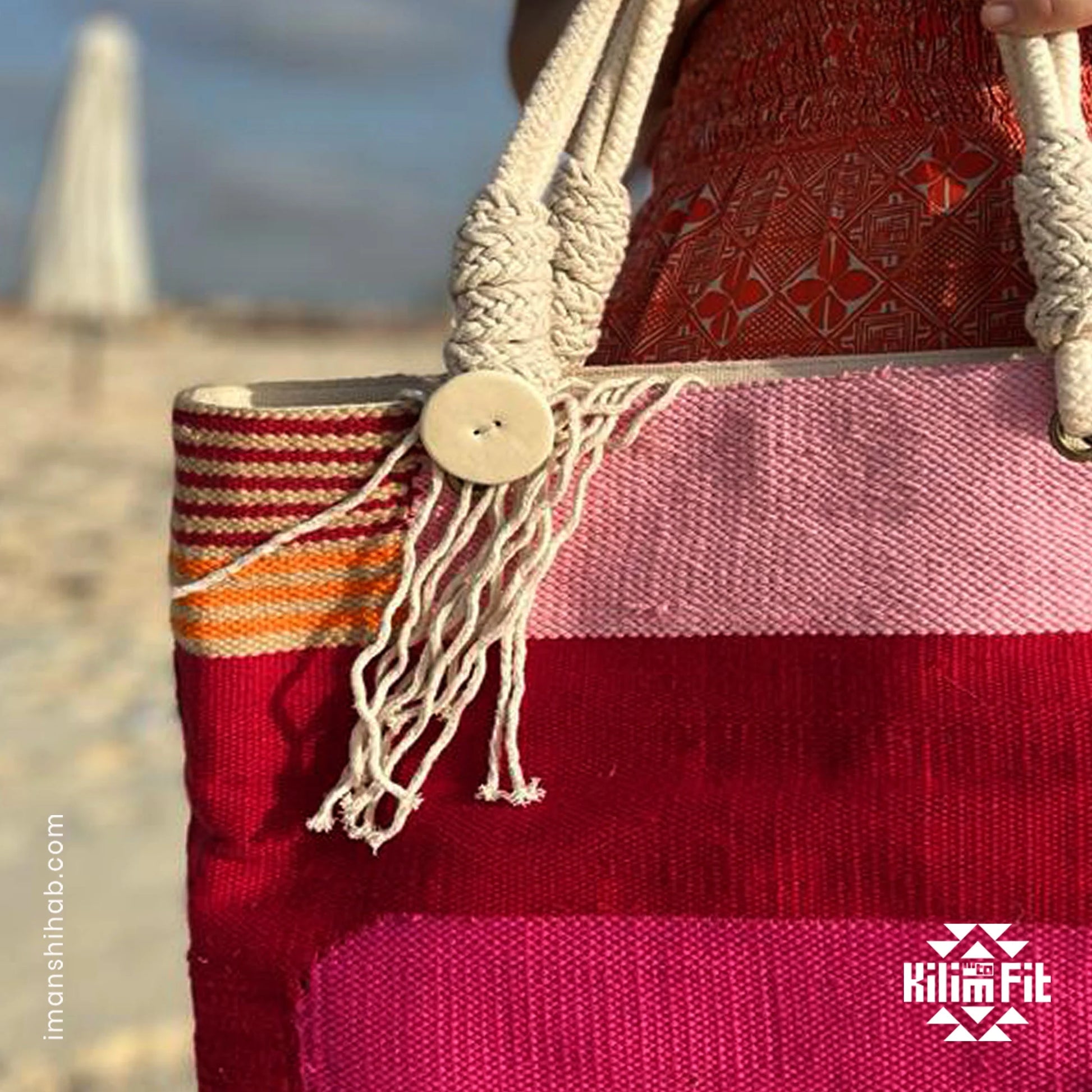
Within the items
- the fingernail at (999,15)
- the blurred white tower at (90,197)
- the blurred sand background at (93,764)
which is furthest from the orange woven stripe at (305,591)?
the blurred white tower at (90,197)

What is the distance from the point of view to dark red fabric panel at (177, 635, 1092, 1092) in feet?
3.20

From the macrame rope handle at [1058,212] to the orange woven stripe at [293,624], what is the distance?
1.41 feet

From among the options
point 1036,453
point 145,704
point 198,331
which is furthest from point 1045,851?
point 198,331

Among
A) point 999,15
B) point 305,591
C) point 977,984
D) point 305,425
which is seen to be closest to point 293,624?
point 305,591

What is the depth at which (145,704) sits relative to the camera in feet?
14.6

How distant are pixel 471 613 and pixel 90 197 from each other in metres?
10.2

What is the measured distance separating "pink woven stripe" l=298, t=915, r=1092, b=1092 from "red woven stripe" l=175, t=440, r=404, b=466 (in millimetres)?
280

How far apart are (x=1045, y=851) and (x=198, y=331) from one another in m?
20.9

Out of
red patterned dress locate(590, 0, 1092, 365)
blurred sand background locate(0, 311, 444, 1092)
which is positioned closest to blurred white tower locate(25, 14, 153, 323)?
blurred sand background locate(0, 311, 444, 1092)

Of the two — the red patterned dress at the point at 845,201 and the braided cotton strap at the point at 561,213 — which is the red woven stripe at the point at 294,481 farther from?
the red patterned dress at the point at 845,201

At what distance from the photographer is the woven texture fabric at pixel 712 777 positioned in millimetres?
984

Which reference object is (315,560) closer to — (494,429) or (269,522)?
(269,522)

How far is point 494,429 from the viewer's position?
103 centimetres

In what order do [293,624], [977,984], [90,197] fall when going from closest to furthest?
1. [977,984]
2. [293,624]
3. [90,197]
